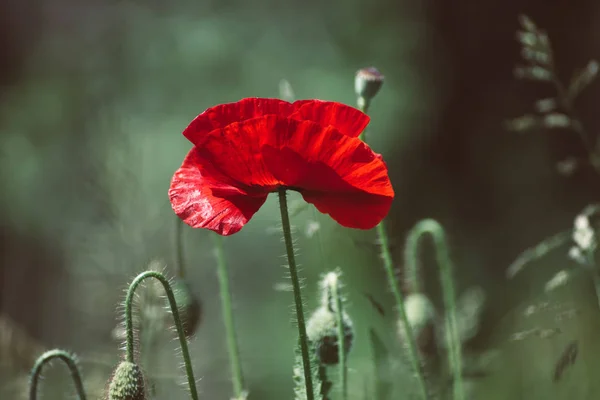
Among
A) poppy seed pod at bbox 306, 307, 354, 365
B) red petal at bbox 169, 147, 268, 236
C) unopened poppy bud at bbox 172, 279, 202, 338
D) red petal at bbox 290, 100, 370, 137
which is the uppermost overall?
red petal at bbox 290, 100, 370, 137

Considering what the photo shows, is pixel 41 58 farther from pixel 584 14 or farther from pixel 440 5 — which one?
pixel 584 14

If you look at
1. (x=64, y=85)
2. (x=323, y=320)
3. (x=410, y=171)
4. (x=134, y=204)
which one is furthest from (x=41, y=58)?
(x=323, y=320)

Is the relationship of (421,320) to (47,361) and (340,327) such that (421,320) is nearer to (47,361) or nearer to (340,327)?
(340,327)

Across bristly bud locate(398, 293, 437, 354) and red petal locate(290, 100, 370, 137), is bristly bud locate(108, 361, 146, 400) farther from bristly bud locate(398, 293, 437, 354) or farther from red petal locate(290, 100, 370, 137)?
bristly bud locate(398, 293, 437, 354)

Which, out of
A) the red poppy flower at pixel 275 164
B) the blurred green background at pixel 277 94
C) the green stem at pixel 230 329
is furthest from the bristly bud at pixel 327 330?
the blurred green background at pixel 277 94

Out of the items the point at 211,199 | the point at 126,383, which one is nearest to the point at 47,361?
the point at 126,383

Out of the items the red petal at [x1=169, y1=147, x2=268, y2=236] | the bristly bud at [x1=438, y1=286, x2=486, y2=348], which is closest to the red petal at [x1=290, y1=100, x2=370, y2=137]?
the red petal at [x1=169, y1=147, x2=268, y2=236]
